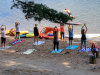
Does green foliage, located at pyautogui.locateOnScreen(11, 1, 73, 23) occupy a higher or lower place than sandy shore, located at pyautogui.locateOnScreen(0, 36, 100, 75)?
higher

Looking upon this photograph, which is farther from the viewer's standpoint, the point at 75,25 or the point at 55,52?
the point at 75,25

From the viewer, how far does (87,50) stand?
1011cm

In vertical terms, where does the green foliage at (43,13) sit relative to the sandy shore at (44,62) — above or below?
above

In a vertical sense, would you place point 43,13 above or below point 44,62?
above

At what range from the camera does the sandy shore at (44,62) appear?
6.60 meters

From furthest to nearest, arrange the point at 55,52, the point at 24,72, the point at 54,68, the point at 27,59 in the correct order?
the point at 55,52
the point at 27,59
the point at 54,68
the point at 24,72

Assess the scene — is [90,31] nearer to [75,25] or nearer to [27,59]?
[75,25]

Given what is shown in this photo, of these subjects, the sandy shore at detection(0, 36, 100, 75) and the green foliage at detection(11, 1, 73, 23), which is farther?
the green foliage at detection(11, 1, 73, 23)

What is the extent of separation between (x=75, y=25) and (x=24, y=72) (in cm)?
1334

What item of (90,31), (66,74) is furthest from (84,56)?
(90,31)

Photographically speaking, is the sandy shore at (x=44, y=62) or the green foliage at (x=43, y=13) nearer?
the sandy shore at (x=44, y=62)

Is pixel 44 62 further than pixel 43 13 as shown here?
Yes

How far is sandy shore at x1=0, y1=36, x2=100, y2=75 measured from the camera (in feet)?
21.6

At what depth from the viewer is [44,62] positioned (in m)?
8.48
